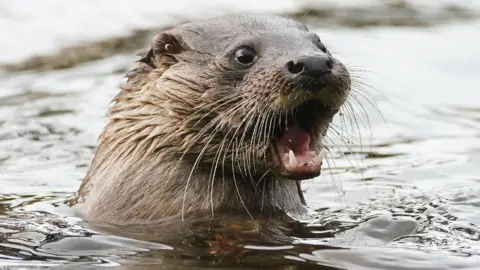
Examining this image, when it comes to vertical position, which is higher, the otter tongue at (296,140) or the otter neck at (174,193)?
the otter tongue at (296,140)

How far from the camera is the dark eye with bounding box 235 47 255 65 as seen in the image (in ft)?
20.2

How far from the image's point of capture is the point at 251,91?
235 inches

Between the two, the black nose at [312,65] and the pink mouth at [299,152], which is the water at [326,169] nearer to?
the pink mouth at [299,152]

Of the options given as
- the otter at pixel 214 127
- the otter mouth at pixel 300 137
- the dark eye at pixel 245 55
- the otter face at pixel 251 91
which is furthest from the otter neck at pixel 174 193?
the dark eye at pixel 245 55

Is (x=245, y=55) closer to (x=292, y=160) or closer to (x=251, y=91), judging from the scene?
(x=251, y=91)

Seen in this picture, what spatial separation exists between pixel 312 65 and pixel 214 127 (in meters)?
0.76

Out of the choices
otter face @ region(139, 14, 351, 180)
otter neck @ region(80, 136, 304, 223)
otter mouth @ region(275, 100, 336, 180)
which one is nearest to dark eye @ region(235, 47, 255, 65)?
otter face @ region(139, 14, 351, 180)

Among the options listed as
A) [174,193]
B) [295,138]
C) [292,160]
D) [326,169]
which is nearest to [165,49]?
[174,193]

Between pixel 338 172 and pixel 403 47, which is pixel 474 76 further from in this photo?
pixel 338 172

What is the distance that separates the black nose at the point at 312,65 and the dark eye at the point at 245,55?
45cm

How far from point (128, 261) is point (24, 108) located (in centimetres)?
489

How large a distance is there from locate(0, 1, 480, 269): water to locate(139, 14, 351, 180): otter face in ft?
1.17

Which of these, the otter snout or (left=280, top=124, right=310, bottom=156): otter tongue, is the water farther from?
the otter snout

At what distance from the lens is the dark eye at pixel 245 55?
6.14m
